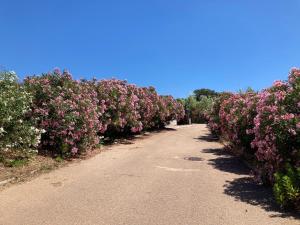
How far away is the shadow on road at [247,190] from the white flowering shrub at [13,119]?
573cm

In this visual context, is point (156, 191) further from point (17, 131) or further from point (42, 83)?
point (42, 83)

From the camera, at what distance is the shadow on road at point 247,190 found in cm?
797

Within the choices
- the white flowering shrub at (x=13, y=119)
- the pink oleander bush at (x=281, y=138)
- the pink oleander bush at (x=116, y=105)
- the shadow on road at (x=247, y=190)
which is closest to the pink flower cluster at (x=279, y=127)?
the pink oleander bush at (x=281, y=138)

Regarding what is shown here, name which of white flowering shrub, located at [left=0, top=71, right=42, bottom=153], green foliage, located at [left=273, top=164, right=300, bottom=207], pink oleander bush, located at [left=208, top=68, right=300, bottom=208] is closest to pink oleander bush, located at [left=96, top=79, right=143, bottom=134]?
white flowering shrub, located at [left=0, top=71, right=42, bottom=153]

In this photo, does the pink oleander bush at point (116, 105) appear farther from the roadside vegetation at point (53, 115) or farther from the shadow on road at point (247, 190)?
the shadow on road at point (247, 190)

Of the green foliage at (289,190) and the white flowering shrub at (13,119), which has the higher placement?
the white flowering shrub at (13,119)

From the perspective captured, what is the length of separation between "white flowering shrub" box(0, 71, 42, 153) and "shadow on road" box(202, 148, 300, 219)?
573 cm

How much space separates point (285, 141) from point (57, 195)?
196 inches

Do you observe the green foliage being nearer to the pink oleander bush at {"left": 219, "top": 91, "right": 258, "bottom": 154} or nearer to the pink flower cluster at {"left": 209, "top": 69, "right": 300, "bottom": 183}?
the pink flower cluster at {"left": 209, "top": 69, "right": 300, "bottom": 183}

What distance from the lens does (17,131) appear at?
11.4 meters

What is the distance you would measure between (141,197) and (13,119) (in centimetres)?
465

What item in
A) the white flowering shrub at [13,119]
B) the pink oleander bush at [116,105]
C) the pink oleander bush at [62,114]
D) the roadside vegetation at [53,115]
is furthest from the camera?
the pink oleander bush at [116,105]

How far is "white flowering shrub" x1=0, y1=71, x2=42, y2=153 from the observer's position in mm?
10688

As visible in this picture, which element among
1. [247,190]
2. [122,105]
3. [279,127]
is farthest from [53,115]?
[279,127]
